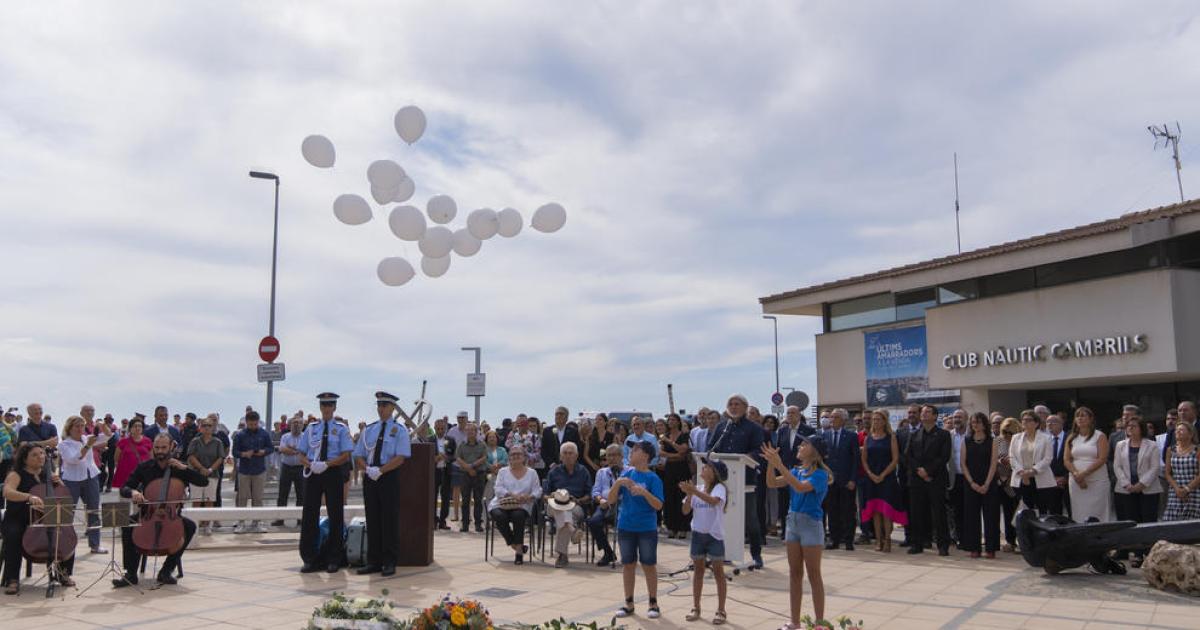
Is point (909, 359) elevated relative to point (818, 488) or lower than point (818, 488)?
elevated

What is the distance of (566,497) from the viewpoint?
1099cm

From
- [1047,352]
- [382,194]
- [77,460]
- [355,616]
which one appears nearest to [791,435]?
[382,194]

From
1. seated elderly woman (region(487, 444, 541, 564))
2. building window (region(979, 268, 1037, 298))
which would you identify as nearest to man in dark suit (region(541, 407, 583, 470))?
seated elderly woman (region(487, 444, 541, 564))

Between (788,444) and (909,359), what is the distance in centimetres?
1228

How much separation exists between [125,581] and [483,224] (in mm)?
6044

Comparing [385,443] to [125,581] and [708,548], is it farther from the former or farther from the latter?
[708,548]

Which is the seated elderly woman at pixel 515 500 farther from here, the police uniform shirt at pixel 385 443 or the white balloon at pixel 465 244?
the white balloon at pixel 465 244

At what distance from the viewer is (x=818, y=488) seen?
6.89 meters

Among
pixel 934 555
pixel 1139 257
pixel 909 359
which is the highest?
pixel 1139 257

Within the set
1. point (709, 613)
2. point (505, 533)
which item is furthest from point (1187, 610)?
point (505, 533)

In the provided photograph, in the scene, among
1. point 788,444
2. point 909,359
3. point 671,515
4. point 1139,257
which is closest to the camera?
point 788,444

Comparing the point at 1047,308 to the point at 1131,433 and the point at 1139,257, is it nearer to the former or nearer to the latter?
the point at 1139,257

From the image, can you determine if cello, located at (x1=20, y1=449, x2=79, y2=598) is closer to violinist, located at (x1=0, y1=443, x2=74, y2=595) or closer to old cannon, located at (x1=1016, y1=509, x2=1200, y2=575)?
A: violinist, located at (x1=0, y1=443, x2=74, y2=595)

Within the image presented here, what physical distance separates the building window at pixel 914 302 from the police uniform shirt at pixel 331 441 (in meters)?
16.7
